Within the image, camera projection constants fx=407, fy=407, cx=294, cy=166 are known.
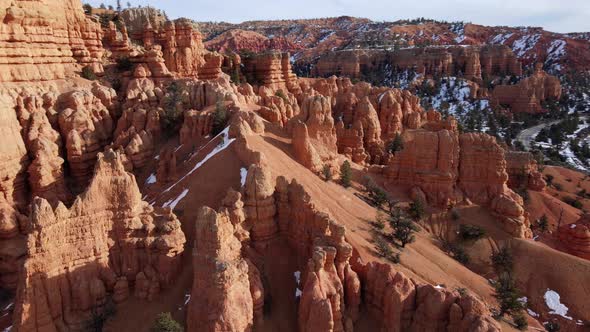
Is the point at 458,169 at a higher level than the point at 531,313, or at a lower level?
higher

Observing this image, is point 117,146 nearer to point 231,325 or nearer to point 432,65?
point 231,325

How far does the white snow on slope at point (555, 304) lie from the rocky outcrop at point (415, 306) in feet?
36.2

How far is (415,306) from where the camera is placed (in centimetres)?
1889

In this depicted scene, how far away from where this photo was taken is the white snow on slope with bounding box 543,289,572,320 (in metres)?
25.9

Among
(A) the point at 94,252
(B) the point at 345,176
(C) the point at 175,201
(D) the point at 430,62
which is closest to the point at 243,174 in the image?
(C) the point at 175,201

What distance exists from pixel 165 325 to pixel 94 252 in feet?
17.5

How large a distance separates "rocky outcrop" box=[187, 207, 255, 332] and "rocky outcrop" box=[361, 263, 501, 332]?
6.03 m

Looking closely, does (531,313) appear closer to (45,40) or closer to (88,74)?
(88,74)

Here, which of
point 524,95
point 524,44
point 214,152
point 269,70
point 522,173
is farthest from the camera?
point 524,44

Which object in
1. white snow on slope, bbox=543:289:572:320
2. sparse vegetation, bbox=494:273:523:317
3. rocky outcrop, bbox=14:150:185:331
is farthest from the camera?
white snow on slope, bbox=543:289:572:320

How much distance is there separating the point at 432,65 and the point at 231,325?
120 m

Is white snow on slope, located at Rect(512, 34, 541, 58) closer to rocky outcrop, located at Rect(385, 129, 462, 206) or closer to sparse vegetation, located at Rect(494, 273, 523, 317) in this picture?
rocky outcrop, located at Rect(385, 129, 462, 206)

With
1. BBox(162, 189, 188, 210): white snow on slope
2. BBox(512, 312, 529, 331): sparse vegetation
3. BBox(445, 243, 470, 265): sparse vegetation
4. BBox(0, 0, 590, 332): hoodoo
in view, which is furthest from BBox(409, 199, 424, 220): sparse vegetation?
BBox(162, 189, 188, 210): white snow on slope

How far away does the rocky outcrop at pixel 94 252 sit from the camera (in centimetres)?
1750
